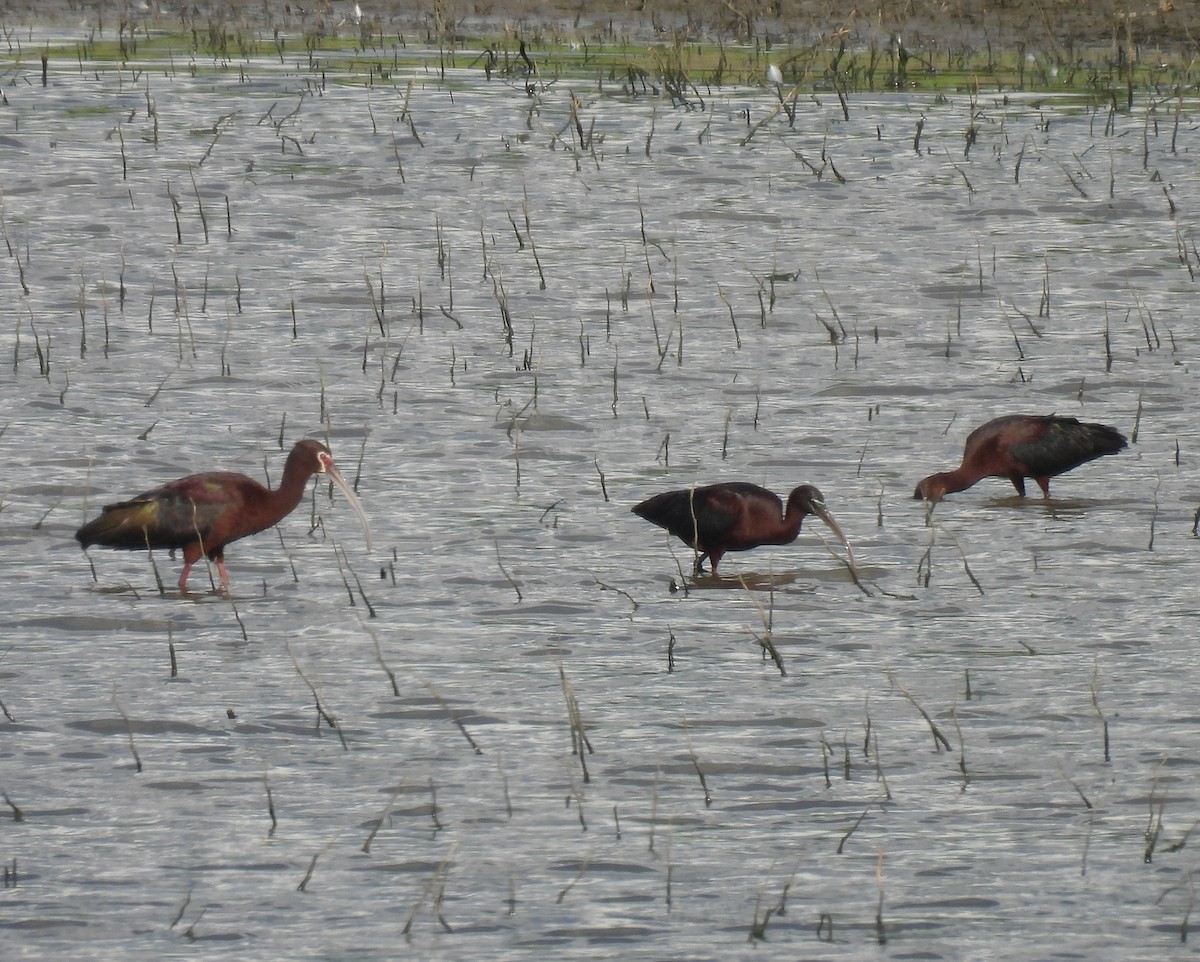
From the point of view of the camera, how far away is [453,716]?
23.5 ft

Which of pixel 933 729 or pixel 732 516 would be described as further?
pixel 732 516

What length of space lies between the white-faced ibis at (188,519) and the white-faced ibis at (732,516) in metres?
1.19

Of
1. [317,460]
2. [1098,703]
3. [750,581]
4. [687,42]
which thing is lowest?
[750,581]

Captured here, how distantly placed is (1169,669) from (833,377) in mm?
4927

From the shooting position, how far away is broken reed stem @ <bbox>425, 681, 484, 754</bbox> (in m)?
6.80

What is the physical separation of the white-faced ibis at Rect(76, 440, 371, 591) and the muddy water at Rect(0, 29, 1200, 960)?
0.18m

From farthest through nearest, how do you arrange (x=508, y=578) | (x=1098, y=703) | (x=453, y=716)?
(x=508, y=578) → (x=1098, y=703) → (x=453, y=716)

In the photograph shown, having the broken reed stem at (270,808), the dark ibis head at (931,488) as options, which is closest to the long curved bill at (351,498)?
the dark ibis head at (931,488)

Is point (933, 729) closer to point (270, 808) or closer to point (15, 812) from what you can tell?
point (270, 808)

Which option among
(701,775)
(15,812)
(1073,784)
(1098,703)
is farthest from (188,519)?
(1073,784)

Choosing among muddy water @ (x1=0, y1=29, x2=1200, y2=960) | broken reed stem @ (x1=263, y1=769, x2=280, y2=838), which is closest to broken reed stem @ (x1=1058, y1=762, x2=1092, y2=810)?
muddy water @ (x1=0, y1=29, x2=1200, y2=960)

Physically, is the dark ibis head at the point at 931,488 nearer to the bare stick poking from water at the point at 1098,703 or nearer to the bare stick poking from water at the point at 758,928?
the bare stick poking from water at the point at 1098,703

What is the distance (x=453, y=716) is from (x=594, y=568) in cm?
192

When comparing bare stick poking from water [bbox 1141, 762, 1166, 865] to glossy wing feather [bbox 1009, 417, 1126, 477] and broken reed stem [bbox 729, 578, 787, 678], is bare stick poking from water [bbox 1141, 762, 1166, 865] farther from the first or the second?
glossy wing feather [bbox 1009, 417, 1126, 477]
